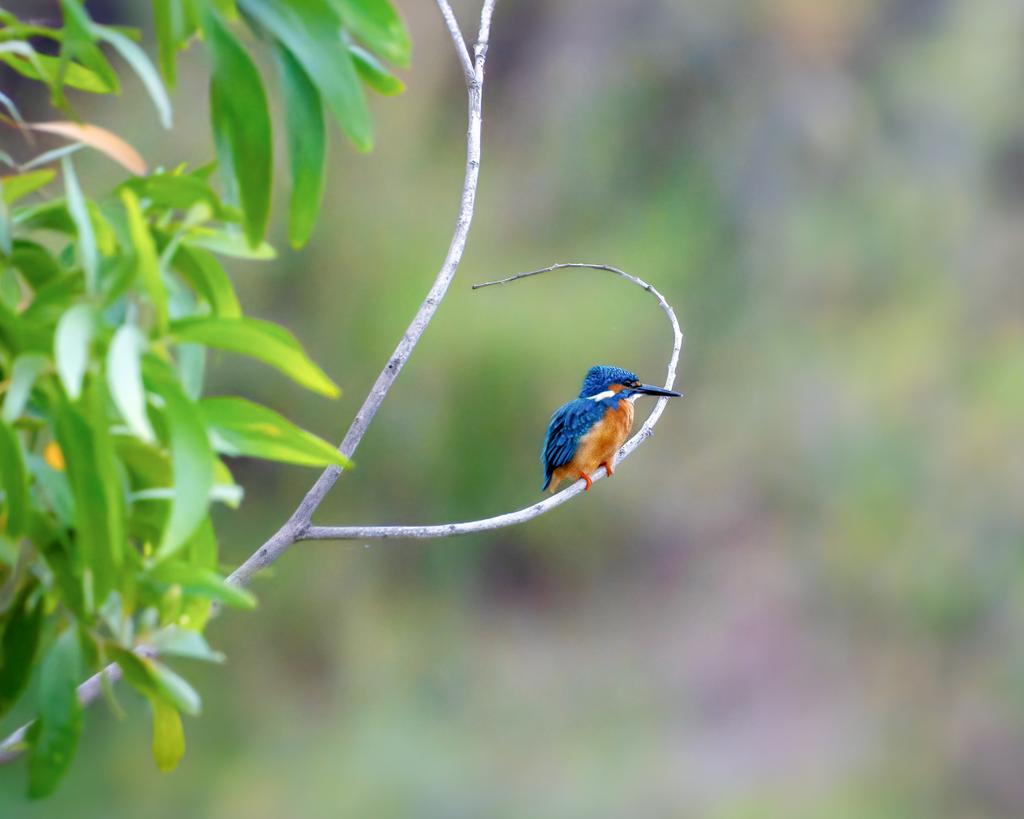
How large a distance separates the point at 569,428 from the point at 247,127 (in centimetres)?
124

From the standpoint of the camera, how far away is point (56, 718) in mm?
695

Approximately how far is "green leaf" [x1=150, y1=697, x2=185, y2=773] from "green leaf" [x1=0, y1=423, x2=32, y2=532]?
175mm

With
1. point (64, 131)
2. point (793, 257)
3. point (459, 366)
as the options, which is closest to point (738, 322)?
point (793, 257)

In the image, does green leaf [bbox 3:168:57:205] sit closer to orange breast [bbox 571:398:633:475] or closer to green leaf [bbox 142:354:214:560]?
green leaf [bbox 142:354:214:560]

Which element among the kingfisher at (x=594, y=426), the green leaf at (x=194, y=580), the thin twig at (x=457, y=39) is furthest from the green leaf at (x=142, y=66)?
the kingfisher at (x=594, y=426)

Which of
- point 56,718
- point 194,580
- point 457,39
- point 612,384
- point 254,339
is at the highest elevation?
point 612,384

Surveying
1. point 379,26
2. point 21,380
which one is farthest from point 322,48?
point 21,380

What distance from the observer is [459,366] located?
379 cm

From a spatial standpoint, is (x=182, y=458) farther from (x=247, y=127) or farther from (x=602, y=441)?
(x=602, y=441)

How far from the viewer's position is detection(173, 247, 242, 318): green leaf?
749 millimetres

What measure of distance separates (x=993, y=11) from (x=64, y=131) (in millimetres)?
4145

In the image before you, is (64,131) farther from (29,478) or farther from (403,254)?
(403,254)

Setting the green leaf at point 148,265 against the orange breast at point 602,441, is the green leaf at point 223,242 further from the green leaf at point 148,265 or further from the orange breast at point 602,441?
the orange breast at point 602,441

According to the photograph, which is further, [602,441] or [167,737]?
[602,441]
